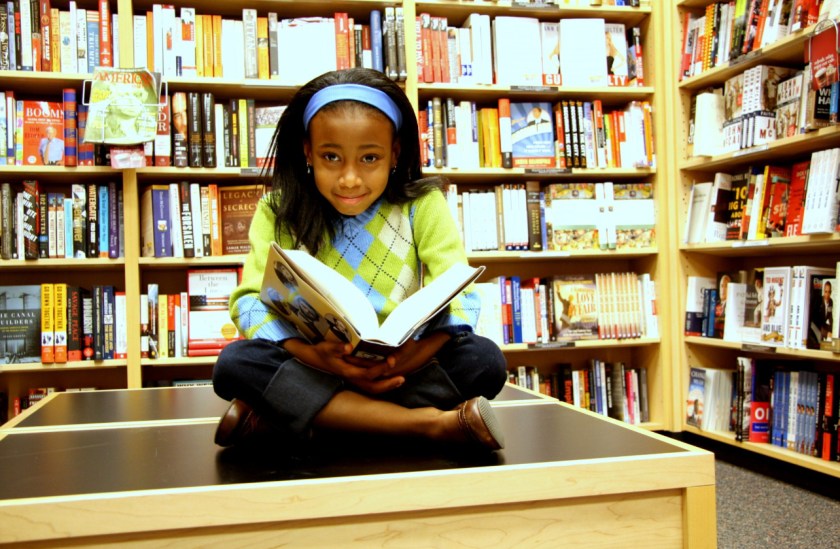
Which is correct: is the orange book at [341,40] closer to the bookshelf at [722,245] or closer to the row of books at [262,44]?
the row of books at [262,44]

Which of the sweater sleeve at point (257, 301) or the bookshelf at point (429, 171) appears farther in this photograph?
the bookshelf at point (429, 171)

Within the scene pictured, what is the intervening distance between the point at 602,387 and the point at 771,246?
0.85m

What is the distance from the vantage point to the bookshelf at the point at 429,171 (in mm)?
2232

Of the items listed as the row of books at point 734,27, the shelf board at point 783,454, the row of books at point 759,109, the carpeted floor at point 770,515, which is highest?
the row of books at point 734,27

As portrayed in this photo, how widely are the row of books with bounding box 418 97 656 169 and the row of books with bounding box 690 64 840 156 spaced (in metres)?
0.23

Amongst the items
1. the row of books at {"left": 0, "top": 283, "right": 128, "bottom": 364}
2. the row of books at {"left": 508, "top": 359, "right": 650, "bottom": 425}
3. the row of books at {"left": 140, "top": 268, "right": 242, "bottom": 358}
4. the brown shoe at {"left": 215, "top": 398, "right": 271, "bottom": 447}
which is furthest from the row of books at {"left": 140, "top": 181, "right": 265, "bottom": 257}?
the brown shoe at {"left": 215, "top": 398, "right": 271, "bottom": 447}

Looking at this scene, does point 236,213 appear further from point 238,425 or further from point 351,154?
point 238,425

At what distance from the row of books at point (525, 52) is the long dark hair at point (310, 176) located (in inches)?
52.7

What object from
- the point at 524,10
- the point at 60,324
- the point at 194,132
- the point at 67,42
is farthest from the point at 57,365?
the point at 524,10

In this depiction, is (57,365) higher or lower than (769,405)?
higher

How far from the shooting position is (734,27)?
2.28 metres

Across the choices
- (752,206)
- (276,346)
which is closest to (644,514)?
(276,346)

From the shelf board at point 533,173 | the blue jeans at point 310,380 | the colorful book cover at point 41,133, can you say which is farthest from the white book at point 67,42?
the blue jeans at point 310,380

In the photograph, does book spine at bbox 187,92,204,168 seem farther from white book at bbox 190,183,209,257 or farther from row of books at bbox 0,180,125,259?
row of books at bbox 0,180,125,259
